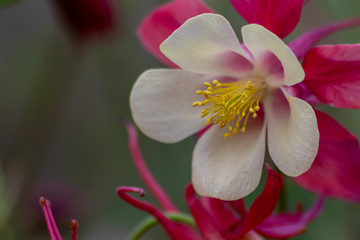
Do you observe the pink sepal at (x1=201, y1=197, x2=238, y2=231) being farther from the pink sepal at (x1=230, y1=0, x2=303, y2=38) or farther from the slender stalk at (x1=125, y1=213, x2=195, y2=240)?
the pink sepal at (x1=230, y1=0, x2=303, y2=38)

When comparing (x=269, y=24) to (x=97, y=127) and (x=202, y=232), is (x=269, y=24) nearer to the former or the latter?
(x=202, y=232)

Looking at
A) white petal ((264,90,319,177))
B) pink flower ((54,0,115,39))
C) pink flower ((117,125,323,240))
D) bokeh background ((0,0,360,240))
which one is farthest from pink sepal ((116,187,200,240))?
pink flower ((54,0,115,39))

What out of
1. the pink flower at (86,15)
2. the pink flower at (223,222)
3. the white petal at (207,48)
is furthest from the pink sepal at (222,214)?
the pink flower at (86,15)

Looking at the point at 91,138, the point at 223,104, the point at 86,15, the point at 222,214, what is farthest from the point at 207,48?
the point at 91,138

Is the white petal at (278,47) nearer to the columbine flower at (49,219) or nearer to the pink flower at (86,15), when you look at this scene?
the columbine flower at (49,219)

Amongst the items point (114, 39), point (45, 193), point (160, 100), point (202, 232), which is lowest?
point (45, 193)

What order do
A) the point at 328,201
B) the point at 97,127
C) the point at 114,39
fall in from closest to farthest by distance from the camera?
1. the point at 328,201
2. the point at 114,39
3. the point at 97,127

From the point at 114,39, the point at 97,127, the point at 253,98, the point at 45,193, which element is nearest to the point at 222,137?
the point at 253,98

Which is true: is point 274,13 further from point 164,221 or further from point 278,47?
point 164,221
